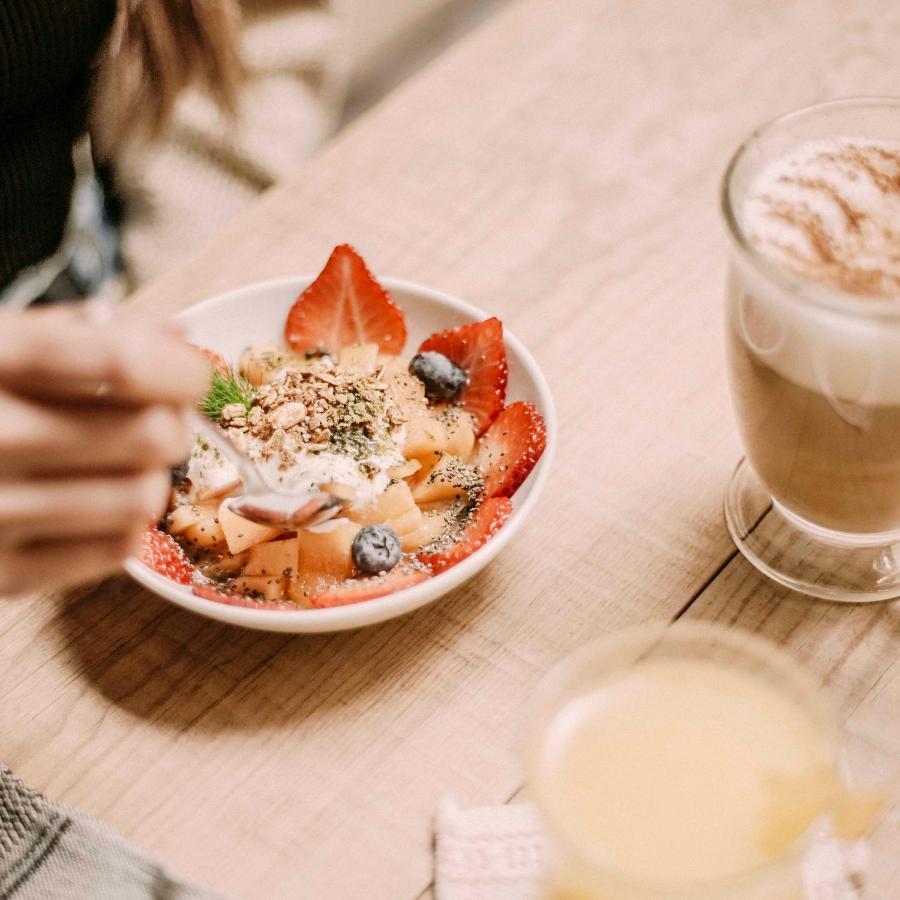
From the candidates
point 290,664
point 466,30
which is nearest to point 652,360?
point 290,664

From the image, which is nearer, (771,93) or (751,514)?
(751,514)

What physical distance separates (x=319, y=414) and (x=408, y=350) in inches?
7.0

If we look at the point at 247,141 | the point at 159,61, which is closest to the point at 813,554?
the point at 159,61

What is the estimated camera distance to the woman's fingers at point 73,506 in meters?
0.67

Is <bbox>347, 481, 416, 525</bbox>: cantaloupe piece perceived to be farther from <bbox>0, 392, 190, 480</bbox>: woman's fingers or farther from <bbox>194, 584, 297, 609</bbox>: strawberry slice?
<bbox>0, 392, 190, 480</bbox>: woman's fingers

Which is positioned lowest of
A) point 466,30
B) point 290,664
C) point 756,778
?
point 466,30

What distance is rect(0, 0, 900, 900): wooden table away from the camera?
85 cm

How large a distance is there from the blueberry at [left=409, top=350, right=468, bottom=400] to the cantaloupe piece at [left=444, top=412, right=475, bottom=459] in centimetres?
4

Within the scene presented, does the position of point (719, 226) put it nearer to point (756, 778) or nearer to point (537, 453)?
point (537, 453)

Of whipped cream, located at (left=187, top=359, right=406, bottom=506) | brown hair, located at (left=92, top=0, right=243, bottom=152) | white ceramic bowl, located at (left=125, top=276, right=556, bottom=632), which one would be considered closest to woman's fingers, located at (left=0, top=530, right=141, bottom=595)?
white ceramic bowl, located at (left=125, top=276, right=556, bottom=632)

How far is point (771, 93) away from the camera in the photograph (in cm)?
150

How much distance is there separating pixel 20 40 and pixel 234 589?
93 centimetres

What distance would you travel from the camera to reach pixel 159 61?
1476 millimetres

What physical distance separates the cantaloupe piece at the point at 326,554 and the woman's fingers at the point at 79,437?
0.27 meters
